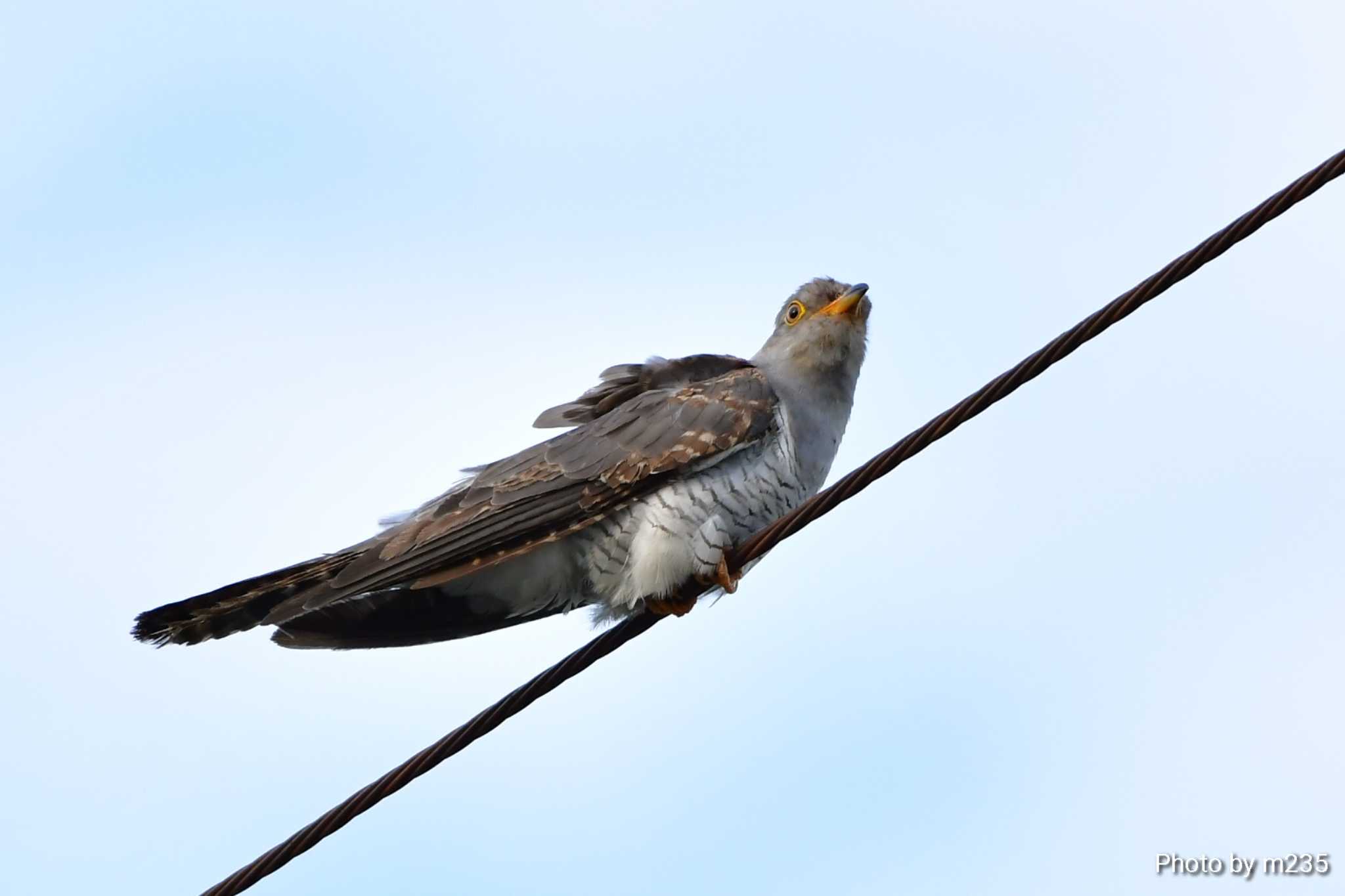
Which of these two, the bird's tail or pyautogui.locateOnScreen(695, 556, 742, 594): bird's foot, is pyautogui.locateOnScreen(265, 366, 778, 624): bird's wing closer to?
the bird's tail

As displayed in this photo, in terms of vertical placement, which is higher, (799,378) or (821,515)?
(799,378)

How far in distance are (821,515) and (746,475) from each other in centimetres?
122

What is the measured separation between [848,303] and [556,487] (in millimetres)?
1680

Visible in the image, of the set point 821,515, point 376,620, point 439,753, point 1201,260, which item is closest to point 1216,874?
point 821,515

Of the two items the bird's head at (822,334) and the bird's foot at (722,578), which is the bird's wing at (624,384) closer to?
the bird's head at (822,334)

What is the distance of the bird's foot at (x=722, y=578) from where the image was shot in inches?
217

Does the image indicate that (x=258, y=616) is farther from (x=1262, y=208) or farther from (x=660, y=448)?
(x=1262, y=208)

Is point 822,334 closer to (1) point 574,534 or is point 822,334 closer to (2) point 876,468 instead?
(1) point 574,534

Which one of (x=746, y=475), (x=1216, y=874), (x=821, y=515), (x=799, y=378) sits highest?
(x=799, y=378)

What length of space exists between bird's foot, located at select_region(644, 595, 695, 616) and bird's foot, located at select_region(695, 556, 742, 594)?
9cm

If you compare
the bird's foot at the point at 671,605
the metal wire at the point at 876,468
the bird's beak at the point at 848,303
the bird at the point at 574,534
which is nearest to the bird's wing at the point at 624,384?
the bird at the point at 574,534

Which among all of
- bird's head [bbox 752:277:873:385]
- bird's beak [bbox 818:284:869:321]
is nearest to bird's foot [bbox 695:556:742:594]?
bird's head [bbox 752:277:873:385]

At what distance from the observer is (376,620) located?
578 cm

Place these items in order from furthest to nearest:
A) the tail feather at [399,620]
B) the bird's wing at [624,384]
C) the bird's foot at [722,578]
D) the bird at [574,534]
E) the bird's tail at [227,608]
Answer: the bird's wing at [624,384] → the tail feather at [399,620] → the bird's foot at [722,578] → the bird at [574,534] → the bird's tail at [227,608]
